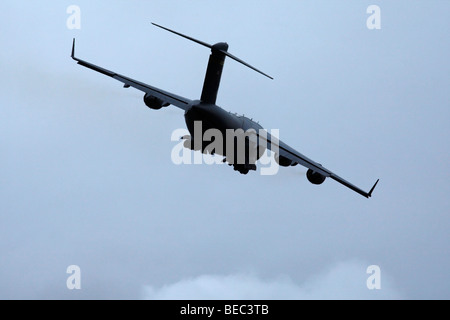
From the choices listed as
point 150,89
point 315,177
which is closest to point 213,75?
point 150,89

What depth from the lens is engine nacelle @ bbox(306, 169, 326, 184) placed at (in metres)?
61.2

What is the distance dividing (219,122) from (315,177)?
35.1 ft

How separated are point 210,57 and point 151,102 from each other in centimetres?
884

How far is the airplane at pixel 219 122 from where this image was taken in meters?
55.3

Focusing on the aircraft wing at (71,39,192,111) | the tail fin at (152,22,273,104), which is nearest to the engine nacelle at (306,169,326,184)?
the tail fin at (152,22,273,104)

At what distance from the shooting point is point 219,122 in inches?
2176

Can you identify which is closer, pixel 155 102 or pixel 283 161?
pixel 283 161

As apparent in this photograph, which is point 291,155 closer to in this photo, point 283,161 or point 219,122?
point 283,161

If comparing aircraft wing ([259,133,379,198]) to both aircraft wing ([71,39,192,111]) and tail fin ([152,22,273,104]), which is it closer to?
tail fin ([152,22,273,104])

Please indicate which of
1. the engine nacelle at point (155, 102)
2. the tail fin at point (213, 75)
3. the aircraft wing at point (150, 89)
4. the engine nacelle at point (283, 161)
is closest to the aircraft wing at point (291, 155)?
the engine nacelle at point (283, 161)

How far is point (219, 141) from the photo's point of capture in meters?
56.4
